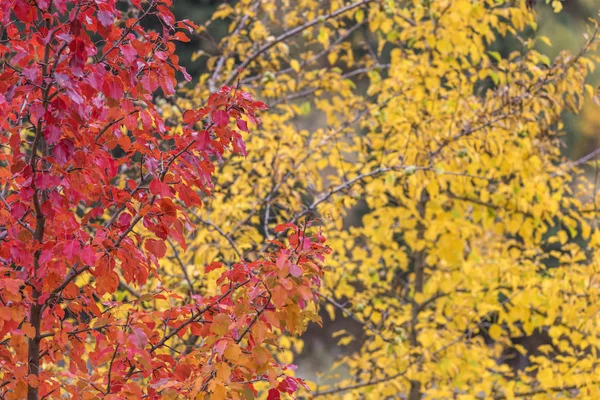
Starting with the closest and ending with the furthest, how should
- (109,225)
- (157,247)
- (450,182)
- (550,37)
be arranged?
(157,247)
(109,225)
(450,182)
(550,37)

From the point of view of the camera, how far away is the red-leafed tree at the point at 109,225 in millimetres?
1802

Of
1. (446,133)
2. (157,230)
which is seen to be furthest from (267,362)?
(446,133)

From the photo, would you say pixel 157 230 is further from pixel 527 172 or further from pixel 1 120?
pixel 527 172

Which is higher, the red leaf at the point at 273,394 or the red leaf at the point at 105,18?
the red leaf at the point at 105,18

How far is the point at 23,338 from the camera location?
2.05 meters

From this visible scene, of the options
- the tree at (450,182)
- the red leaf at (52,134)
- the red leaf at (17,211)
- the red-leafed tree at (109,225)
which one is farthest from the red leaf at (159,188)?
the tree at (450,182)

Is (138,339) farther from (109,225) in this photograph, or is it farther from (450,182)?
(450,182)

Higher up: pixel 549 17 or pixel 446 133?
pixel 549 17

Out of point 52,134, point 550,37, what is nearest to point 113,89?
point 52,134

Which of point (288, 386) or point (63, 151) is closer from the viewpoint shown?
point (63, 151)

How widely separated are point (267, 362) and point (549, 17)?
464 inches

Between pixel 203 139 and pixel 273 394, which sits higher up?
pixel 203 139

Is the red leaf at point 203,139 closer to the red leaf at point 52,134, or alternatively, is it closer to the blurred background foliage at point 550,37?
the red leaf at point 52,134

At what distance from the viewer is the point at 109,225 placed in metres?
2.20
